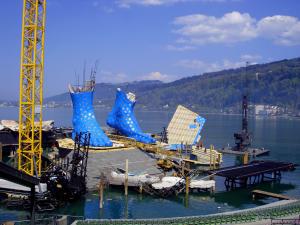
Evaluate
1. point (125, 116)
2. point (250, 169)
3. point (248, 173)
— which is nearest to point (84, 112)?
point (125, 116)

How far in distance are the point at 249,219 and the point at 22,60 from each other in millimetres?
23092

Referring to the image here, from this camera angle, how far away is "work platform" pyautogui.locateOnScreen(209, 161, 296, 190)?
4227 centimetres

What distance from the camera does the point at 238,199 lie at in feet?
129

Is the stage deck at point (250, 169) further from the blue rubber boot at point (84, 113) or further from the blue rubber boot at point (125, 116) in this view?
the blue rubber boot at point (125, 116)

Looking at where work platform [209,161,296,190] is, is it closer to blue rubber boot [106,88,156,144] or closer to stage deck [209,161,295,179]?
stage deck [209,161,295,179]

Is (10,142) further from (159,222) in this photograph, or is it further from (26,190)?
(159,222)

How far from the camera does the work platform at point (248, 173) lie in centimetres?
4227

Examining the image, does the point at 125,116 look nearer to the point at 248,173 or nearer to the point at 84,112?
the point at 84,112

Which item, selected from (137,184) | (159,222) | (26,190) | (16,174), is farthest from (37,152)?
(16,174)

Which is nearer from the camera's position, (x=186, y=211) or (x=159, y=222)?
(x=159, y=222)

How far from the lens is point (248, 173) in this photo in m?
43.3

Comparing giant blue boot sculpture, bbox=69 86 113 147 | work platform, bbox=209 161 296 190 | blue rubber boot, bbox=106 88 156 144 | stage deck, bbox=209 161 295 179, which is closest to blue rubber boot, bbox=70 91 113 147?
giant blue boot sculpture, bbox=69 86 113 147

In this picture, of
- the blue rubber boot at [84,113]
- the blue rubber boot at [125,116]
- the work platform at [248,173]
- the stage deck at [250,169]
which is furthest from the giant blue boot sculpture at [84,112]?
the work platform at [248,173]

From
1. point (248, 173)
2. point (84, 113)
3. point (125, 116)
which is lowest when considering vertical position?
point (248, 173)
